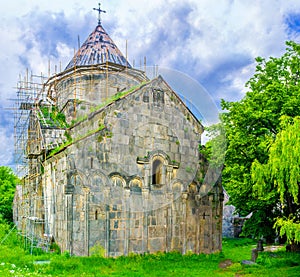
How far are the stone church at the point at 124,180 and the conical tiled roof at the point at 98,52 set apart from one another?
2478 millimetres

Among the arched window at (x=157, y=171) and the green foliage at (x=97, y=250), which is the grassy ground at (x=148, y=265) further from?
the arched window at (x=157, y=171)

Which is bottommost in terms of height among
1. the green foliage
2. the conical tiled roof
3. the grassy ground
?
the grassy ground

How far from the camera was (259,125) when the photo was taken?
542 inches

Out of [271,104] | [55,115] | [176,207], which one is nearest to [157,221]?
[176,207]

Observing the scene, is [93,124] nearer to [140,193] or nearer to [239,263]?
[140,193]

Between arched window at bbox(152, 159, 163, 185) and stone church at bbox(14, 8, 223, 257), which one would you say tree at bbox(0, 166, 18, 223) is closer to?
stone church at bbox(14, 8, 223, 257)

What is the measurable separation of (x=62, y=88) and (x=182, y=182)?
29.3ft

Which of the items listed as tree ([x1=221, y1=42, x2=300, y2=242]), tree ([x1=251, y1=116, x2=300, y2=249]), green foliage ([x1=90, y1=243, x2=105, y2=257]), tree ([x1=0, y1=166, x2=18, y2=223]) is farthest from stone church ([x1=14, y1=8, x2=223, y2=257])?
tree ([x1=0, y1=166, x2=18, y2=223])

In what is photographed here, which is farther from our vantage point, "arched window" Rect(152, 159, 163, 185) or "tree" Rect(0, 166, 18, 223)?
"tree" Rect(0, 166, 18, 223)

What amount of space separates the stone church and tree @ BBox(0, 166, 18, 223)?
1025 cm

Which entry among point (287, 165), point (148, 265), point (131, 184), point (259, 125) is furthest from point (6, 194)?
point (287, 165)

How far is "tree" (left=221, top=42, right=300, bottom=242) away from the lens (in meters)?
13.2

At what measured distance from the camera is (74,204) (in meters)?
12.2

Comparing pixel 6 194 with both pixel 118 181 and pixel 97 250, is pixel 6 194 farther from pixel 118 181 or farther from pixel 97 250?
pixel 97 250
